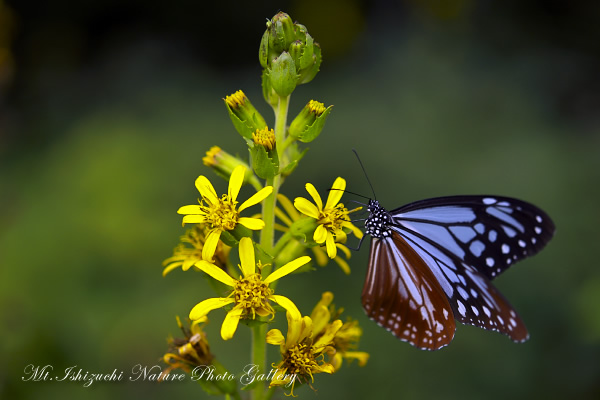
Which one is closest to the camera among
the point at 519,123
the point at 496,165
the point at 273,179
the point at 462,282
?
the point at 273,179

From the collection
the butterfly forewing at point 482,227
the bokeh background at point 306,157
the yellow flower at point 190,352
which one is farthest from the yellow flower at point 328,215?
the bokeh background at point 306,157

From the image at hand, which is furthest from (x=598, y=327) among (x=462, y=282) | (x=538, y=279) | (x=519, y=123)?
(x=519, y=123)

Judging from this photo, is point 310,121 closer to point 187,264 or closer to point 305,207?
point 305,207

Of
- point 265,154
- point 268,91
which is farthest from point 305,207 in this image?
point 268,91

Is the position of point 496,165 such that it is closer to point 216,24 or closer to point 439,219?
point 439,219

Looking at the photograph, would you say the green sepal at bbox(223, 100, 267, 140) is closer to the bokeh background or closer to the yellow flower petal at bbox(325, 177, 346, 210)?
the yellow flower petal at bbox(325, 177, 346, 210)

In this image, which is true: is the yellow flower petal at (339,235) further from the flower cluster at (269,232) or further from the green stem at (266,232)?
the green stem at (266,232)
